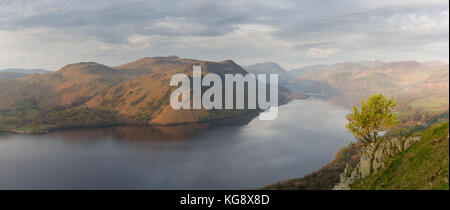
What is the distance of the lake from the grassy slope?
56.6 meters

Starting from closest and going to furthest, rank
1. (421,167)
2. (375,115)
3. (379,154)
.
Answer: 1. (421,167)
2. (379,154)
3. (375,115)

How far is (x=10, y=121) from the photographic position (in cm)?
19300

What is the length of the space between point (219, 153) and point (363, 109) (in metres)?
88.4

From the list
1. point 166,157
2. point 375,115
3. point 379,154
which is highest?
point 375,115

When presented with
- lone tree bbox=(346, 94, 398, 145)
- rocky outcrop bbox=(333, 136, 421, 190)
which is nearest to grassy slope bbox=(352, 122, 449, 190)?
rocky outcrop bbox=(333, 136, 421, 190)

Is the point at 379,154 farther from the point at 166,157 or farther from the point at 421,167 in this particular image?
the point at 166,157

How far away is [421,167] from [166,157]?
10295cm

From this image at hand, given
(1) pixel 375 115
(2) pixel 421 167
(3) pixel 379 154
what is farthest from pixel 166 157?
(2) pixel 421 167

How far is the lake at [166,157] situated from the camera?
285 ft

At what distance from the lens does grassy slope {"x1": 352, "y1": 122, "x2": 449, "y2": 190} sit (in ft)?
62.2

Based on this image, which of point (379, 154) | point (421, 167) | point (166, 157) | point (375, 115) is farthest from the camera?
point (166, 157)

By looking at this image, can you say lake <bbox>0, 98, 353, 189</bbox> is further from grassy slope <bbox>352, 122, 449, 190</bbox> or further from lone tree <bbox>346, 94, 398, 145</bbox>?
grassy slope <bbox>352, 122, 449, 190</bbox>

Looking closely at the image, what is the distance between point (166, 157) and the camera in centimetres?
11262
